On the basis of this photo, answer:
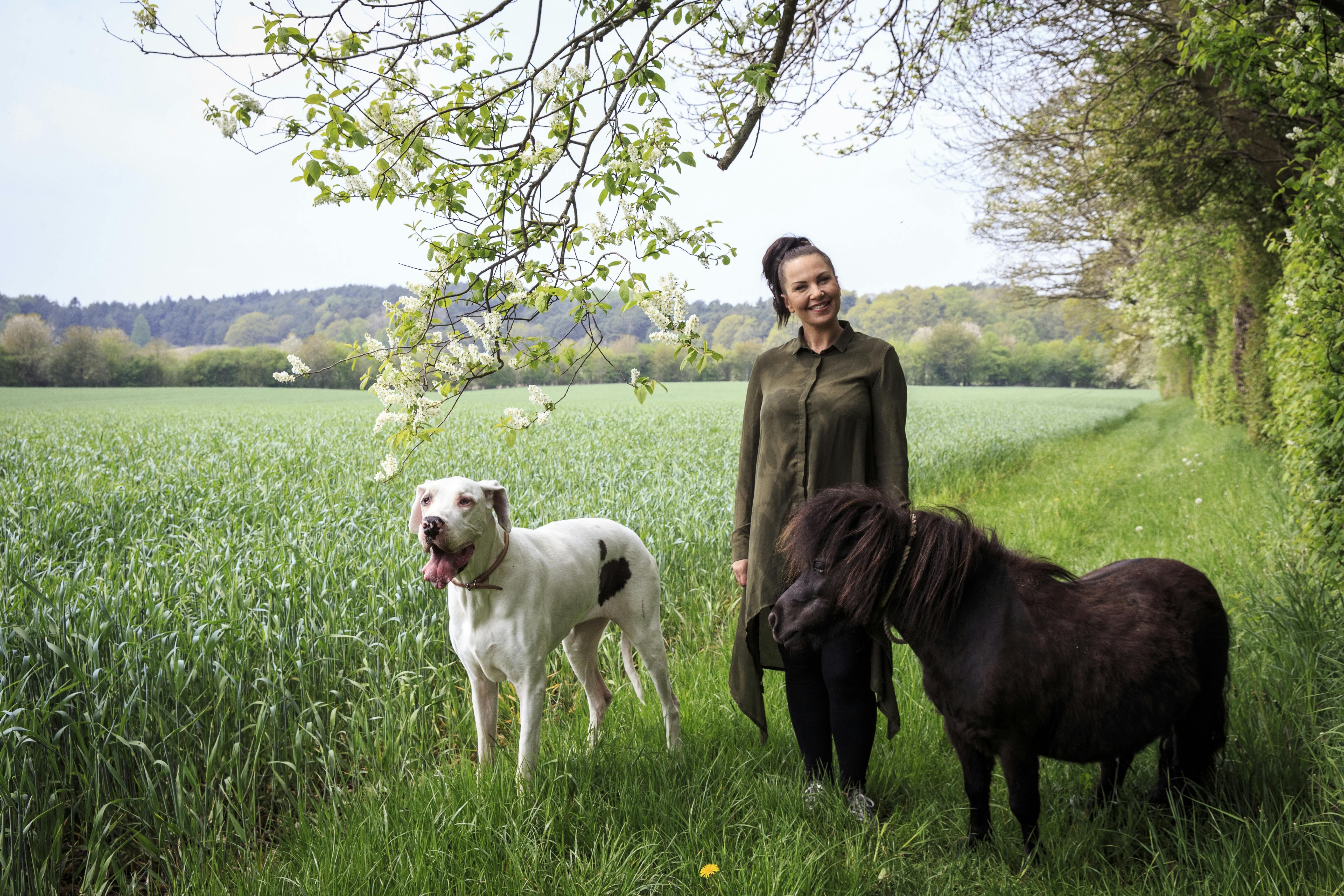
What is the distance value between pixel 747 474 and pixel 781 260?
99 centimetres

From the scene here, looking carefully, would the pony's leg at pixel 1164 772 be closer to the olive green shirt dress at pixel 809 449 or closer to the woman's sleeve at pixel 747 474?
the olive green shirt dress at pixel 809 449

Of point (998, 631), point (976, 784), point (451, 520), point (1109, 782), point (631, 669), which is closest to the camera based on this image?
point (998, 631)

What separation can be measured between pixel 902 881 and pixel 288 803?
8.91 feet

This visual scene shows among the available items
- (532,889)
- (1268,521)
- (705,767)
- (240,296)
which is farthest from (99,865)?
(240,296)

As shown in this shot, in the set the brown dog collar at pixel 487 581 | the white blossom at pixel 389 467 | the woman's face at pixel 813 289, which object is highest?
the woman's face at pixel 813 289

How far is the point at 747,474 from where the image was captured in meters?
3.49

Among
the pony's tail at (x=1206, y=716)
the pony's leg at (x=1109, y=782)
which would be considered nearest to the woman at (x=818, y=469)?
the pony's leg at (x=1109, y=782)

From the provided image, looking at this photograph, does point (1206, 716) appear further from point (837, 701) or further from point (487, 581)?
point (487, 581)

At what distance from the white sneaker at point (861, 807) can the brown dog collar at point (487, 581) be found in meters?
1.69

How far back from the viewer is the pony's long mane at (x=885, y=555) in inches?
98.0

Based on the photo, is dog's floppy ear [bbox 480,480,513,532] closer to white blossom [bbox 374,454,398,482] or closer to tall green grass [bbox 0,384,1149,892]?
white blossom [bbox 374,454,398,482]

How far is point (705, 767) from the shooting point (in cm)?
339

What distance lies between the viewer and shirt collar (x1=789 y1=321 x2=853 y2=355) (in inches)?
124

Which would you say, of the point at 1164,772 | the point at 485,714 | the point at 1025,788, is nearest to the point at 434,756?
the point at 485,714
